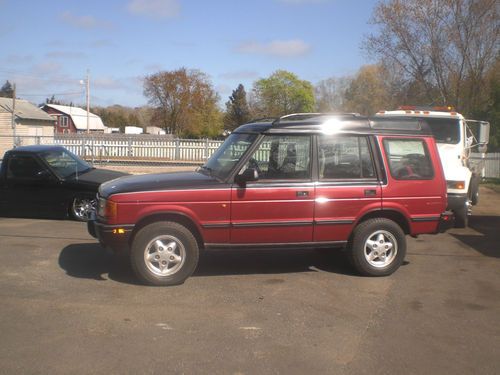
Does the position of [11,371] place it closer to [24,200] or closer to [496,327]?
[496,327]

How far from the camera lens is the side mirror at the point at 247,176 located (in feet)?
20.1

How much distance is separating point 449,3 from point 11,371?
26422mm

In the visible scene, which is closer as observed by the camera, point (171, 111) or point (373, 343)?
point (373, 343)

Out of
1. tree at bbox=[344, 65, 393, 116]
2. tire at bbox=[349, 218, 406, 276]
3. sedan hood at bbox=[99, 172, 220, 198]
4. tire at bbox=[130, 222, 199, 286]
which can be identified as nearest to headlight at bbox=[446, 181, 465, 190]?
tire at bbox=[349, 218, 406, 276]

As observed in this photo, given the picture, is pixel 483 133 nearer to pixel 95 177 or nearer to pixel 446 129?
pixel 446 129

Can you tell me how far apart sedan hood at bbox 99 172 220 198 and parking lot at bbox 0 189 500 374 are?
1.09 meters

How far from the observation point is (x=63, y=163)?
1114 centimetres

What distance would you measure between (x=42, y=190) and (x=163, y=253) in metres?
5.47

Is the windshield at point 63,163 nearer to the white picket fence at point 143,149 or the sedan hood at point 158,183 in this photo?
the sedan hood at point 158,183

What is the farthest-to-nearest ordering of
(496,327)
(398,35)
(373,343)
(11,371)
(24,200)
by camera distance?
(398,35), (24,200), (496,327), (373,343), (11,371)

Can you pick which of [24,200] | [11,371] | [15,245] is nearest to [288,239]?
[11,371]

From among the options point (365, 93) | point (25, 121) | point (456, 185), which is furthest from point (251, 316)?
point (365, 93)

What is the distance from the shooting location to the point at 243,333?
479 centimetres

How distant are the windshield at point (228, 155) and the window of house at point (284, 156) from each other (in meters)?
0.20
